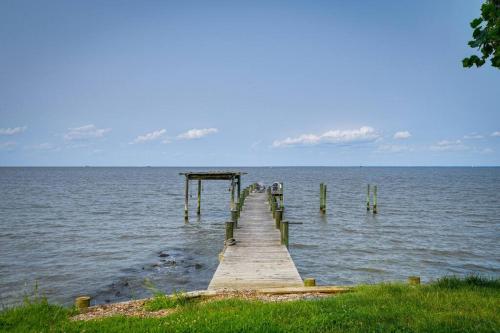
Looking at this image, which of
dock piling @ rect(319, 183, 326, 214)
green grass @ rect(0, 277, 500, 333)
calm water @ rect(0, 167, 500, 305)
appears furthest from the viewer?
dock piling @ rect(319, 183, 326, 214)

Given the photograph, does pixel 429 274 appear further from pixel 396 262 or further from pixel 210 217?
pixel 210 217

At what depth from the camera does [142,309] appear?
7.27m

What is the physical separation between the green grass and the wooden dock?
7.84ft

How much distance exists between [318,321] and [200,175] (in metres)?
22.9

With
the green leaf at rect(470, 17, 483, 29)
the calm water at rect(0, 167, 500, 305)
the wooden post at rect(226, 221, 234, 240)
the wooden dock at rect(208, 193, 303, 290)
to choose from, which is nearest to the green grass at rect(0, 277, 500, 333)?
the wooden dock at rect(208, 193, 303, 290)

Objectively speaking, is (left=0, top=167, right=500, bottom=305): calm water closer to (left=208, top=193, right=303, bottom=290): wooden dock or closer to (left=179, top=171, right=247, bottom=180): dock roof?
(left=208, top=193, right=303, bottom=290): wooden dock

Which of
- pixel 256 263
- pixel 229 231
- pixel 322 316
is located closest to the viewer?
pixel 322 316

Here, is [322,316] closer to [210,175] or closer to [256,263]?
[256,263]

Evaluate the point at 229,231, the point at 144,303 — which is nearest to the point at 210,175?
the point at 229,231

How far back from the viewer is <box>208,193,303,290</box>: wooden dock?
9.75 metres

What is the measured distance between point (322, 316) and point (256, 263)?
18.2 ft

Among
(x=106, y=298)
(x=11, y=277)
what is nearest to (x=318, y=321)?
(x=106, y=298)

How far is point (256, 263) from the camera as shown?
38.2 feet

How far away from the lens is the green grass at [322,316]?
5.80 metres
